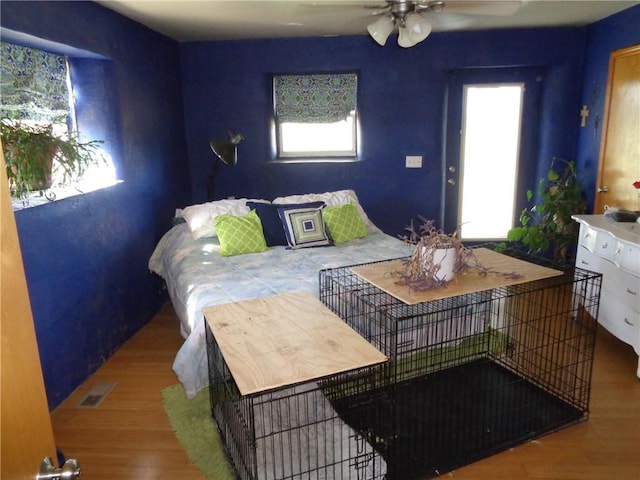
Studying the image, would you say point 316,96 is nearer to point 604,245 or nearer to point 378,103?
point 378,103

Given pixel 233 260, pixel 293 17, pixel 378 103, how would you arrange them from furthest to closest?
pixel 378 103
pixel 293 17
pixel 233 260

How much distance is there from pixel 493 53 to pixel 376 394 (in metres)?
3.35

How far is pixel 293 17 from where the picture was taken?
134 inches

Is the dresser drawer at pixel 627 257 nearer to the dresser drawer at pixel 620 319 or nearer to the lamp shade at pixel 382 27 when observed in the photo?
the dresser drawer at pixel 620 319

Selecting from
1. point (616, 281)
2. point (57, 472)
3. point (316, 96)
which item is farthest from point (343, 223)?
point (57, 472)

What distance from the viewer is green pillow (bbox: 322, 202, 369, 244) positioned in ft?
12.0

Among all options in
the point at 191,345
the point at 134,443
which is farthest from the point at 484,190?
the point at 134,443

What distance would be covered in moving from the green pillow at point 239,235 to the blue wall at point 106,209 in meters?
0.69

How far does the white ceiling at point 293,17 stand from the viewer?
9.83 feet

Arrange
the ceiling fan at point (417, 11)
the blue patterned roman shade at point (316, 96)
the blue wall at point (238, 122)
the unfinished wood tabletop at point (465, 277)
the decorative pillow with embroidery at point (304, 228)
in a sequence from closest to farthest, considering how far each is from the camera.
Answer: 1. the unfinished wood tabletop at point (465, 277)
2. the ceiling fan at point (417, 11)
3. the blue wall at point (238, 122)
4. the decorative pillow with embroidery at point (304, 228)
5. the blue patterned roman shade at point (316, 96)

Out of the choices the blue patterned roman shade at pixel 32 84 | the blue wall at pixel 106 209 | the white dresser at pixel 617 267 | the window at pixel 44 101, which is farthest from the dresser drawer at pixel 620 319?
the blue patterned roman shade at pixel 32 84

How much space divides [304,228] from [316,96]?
1506 millimetres

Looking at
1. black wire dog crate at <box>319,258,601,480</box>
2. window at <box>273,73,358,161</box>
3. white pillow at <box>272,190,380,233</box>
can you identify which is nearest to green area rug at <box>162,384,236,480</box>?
black wire dog crate at <box>319,258,601,480</box>

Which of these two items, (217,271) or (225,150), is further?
(225,150)
